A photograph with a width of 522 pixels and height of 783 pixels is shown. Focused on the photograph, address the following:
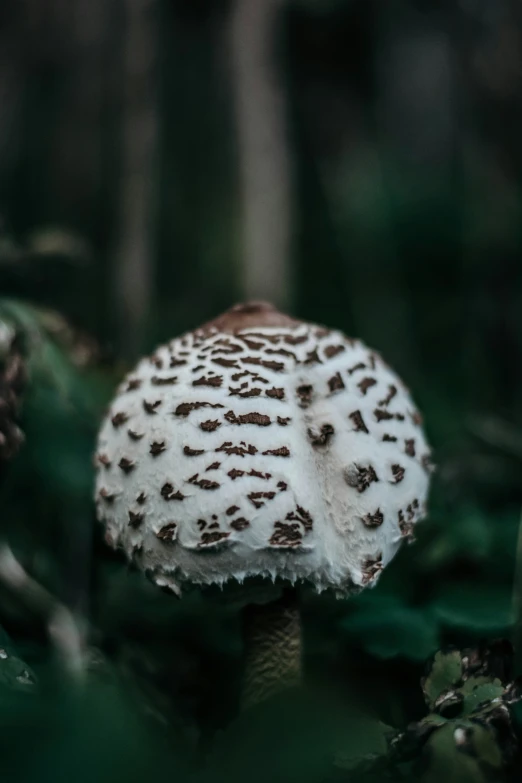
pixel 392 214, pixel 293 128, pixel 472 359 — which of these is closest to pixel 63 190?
pixel 293 128

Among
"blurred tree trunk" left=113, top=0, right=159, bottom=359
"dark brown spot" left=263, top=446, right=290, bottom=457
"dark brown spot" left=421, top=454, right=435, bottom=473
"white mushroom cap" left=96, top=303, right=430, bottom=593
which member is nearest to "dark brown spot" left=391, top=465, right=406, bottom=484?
"white mushroom cap" left=96, top=303, right=430, bottom=593

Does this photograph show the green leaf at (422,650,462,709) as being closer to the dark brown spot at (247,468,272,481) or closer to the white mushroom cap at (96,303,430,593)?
the white mushroom cap at (96,303,430,593)

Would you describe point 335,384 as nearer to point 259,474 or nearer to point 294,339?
point 294,339

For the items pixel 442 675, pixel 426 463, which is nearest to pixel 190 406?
pixel 426 463

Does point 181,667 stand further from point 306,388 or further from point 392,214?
point 392,214

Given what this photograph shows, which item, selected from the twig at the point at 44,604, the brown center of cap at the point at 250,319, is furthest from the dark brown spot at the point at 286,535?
the twig at the point at 44,604
